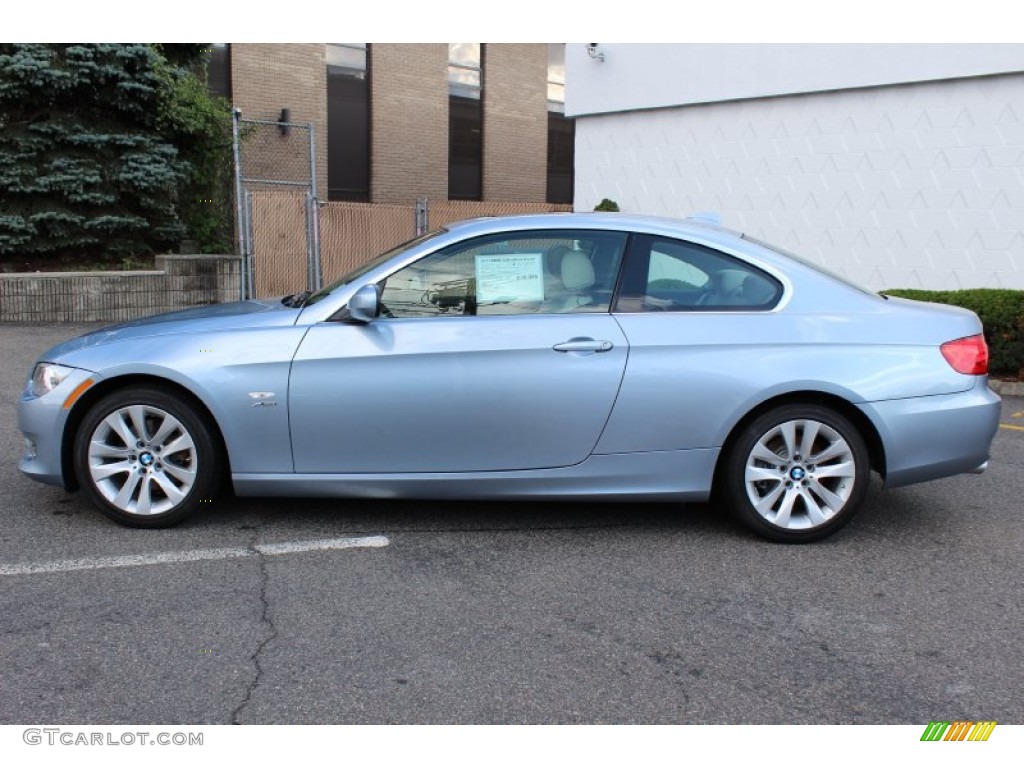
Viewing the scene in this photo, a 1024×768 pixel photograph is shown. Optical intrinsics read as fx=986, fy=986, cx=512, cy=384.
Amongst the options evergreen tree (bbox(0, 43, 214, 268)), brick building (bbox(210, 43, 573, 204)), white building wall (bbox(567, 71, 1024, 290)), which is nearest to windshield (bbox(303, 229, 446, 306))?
white building wall (bbox(567, 71, 1024, 290))

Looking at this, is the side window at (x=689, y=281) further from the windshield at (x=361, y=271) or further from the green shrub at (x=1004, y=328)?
the green shrub at (x=1004, y=328)

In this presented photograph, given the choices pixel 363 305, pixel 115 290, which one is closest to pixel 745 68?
pixel 115 290

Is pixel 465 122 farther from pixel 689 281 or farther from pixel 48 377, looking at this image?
pixel 48 377

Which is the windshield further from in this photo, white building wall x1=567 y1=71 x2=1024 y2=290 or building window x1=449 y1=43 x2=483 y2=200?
building window x1=449 y1=43 x2=483 y2=200

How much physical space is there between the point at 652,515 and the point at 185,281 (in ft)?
31.5

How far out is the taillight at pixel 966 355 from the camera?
4.60 meters

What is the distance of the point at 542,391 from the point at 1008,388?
627cm

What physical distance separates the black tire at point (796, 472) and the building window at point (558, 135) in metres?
18.6

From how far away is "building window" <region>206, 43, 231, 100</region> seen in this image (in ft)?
56.4

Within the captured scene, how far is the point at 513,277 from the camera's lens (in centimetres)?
468

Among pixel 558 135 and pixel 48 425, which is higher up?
pixel 558 135
